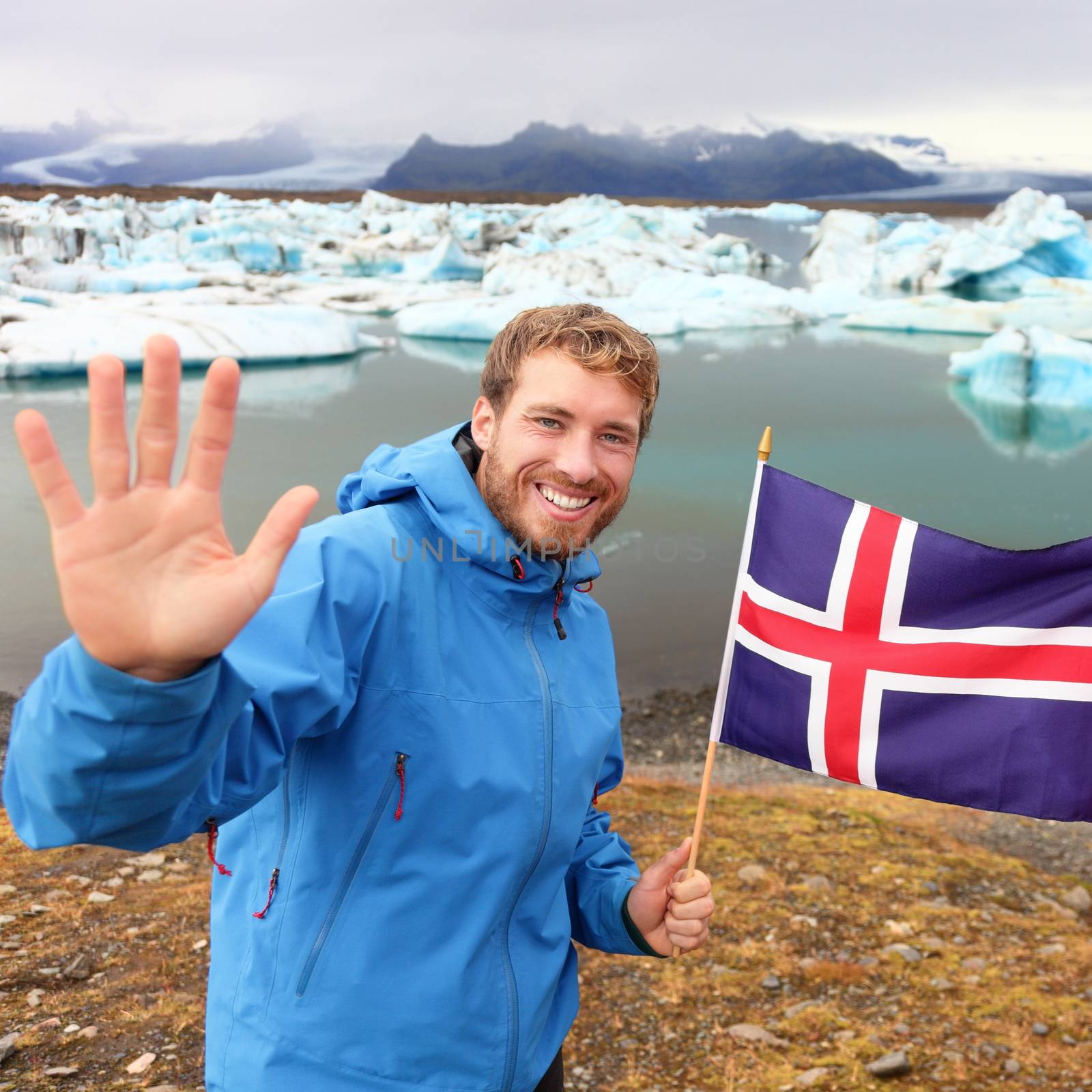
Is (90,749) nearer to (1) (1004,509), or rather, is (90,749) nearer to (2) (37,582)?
(2) (37,582)

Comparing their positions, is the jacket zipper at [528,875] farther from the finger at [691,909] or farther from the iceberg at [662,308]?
the iceberg at [662,308]

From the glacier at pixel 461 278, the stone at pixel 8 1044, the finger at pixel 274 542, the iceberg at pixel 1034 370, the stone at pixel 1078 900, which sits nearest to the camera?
the finger at pixel 274 542

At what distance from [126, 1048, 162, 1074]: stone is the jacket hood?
2.72 meters

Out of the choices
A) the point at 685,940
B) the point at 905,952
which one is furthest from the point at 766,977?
the point at 685,940

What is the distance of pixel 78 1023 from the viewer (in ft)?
12.7

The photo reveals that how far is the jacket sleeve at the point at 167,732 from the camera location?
1122mm

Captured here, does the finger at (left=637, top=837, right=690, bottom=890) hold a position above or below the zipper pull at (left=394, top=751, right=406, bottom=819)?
below

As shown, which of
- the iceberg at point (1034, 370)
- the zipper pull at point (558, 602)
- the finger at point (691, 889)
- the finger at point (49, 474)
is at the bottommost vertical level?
the iceberg at point (1034, 370)

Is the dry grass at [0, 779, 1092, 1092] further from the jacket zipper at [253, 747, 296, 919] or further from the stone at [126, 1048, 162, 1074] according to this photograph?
the jacket zipper at [253, 747, 296, 919]

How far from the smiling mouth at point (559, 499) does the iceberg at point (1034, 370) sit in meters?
18.1

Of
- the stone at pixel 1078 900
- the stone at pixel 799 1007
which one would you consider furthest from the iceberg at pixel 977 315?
the stone at pixel 799 1007

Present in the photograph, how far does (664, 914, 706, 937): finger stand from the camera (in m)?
2.15

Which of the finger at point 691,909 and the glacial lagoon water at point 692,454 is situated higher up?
the finger at point 691,909

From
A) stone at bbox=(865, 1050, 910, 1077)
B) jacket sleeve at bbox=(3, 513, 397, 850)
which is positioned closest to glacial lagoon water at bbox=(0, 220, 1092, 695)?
stone at bbox=(865, 1050, 910, 1077)
